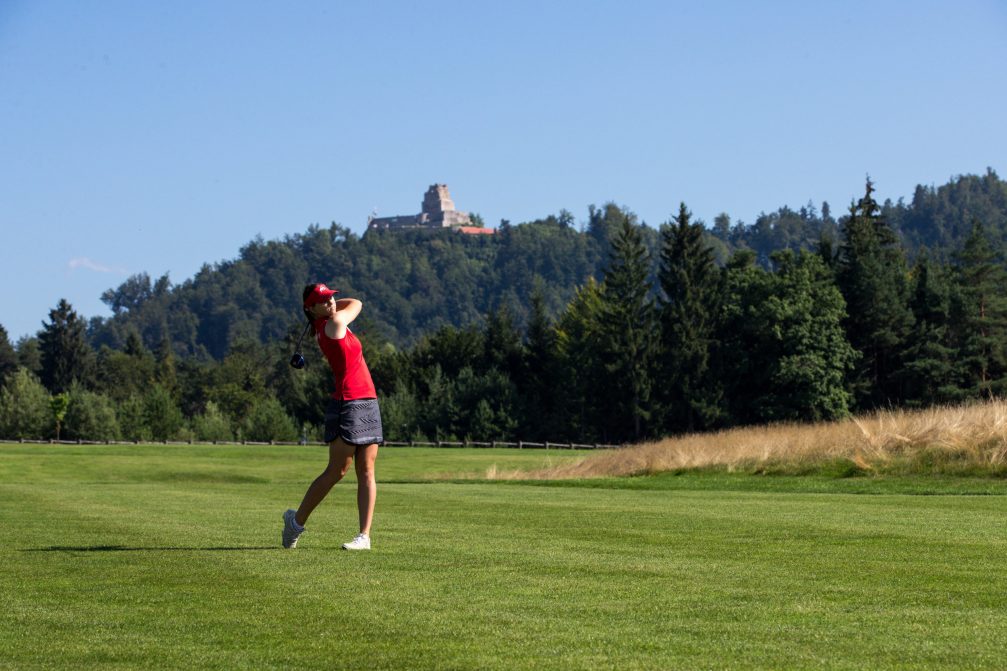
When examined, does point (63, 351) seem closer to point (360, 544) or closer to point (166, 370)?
point (166, 370)

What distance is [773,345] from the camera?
86938 mm

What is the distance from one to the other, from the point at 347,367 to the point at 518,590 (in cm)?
337

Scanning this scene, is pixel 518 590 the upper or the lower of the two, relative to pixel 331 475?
lower

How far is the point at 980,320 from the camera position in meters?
86.8

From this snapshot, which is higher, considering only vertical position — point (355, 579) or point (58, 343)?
point (58, 343)

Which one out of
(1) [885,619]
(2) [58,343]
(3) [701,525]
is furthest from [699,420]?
(1) [885,619]

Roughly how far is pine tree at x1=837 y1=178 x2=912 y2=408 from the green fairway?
74479 mm

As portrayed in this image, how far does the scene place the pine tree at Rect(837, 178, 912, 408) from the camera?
87.6 metres

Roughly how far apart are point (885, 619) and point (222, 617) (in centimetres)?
339

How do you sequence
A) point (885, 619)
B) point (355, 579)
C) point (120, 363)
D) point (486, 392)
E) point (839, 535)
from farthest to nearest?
point (120, 363) → point (486, 392) → point (839, 535) → point (355, 579) → point (885, 619)

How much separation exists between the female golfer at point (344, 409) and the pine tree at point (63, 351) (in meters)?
126

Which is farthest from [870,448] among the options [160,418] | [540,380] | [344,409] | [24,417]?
[24,417]

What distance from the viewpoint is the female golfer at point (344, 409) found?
10516mm

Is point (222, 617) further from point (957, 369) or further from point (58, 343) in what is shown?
point (58, 343)
